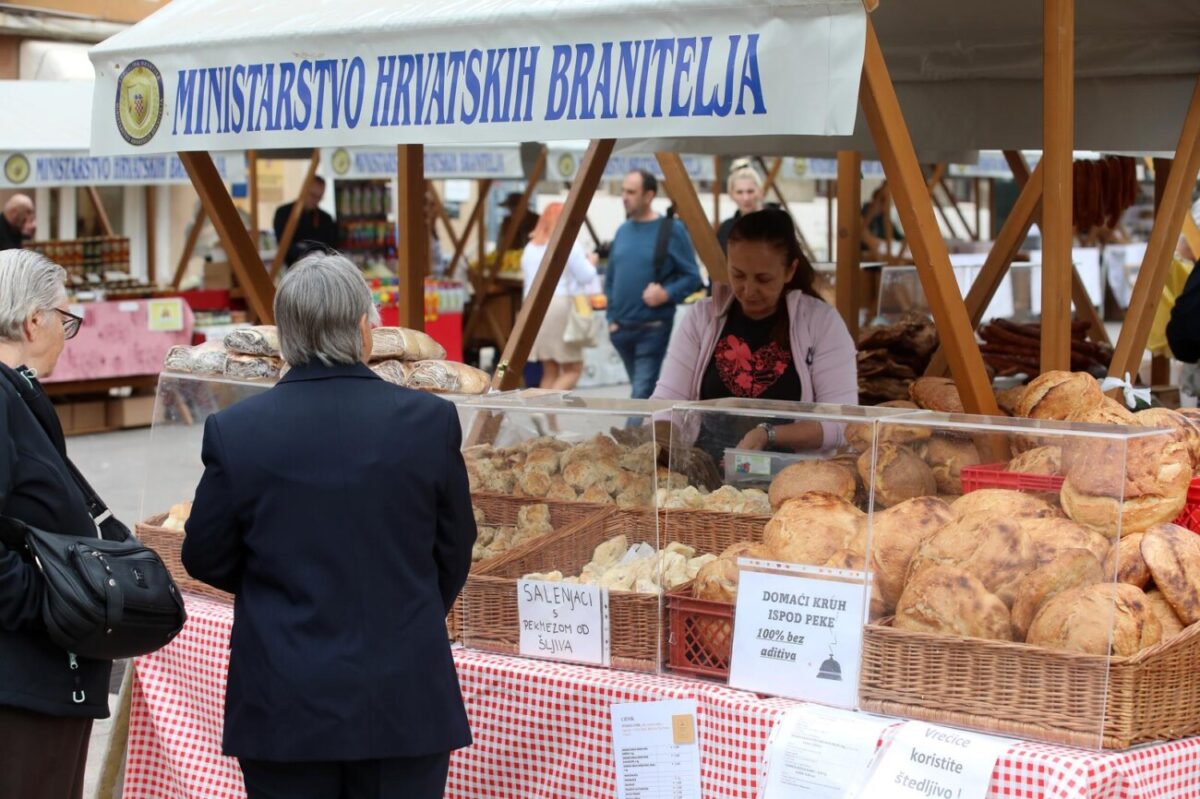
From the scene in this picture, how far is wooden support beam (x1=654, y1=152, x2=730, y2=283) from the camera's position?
6.33m

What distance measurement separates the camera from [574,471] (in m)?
3.66

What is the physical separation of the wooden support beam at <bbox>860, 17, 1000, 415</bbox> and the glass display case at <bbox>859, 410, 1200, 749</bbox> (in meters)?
0.28

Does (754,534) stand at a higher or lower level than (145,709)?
higher

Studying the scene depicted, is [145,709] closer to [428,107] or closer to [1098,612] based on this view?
[428,107]

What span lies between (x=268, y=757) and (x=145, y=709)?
148 centimetres

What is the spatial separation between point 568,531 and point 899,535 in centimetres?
84

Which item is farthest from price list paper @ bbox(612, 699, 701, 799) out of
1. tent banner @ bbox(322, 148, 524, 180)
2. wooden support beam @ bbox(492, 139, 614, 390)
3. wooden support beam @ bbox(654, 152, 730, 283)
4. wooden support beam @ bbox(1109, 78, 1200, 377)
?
tent banner @ bbox(322, 148, 524, 180)

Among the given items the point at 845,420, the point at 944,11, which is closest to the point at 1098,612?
the point at 845,420

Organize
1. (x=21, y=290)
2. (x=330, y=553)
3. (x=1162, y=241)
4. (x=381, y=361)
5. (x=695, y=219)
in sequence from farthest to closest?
(x=695, y=219), (x=1162, y=241), (x=381, y=361), (x=21, y=290), (x=330, y=553)

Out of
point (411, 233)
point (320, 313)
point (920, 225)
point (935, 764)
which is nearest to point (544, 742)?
point (935, 764)

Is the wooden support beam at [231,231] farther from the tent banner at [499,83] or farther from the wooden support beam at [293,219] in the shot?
the wooden support beam at [293,219]

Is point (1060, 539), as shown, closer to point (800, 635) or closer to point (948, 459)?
point (948, 459)

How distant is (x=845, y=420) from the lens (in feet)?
10.4

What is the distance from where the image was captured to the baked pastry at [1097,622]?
102 inches
